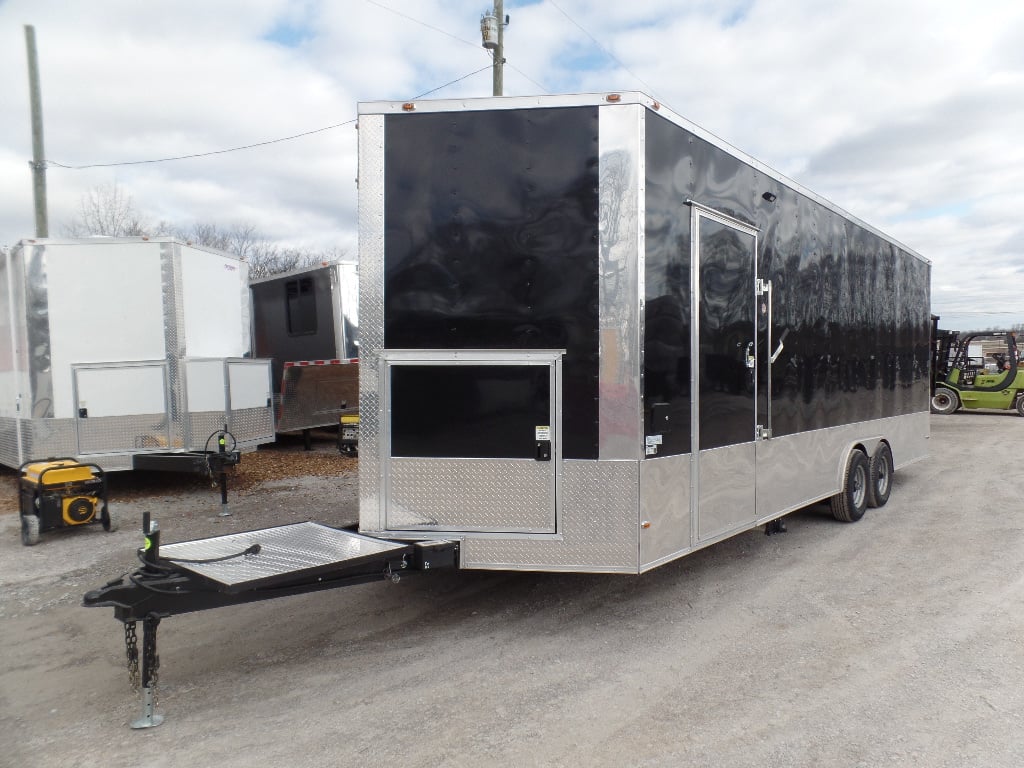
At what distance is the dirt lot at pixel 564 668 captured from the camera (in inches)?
125

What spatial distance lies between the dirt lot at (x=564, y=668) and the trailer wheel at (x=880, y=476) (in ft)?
4.32

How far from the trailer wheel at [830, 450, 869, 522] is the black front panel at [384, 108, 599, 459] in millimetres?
4158

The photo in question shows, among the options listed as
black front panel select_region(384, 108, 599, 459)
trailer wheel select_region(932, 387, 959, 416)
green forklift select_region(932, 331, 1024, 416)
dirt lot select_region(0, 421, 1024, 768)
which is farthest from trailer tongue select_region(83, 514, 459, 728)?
trailer wheel select_region(932, 387, 959, 416)

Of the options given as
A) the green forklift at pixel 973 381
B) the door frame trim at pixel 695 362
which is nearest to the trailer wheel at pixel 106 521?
the door frame trim at pixel 695 362

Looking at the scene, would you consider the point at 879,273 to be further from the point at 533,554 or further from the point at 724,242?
the point at 533,554

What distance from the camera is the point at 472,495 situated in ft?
13.8

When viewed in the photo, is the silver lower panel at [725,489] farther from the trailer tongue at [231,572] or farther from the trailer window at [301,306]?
the trailer window at [301,306]

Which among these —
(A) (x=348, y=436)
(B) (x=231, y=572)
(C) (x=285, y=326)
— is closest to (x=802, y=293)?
(B) (x=231, y=572)

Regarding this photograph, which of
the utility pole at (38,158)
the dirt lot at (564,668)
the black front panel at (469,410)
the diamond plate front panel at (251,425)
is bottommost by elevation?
the dirt lot at (564,668)

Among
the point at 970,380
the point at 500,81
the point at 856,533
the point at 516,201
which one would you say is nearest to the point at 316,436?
the point at 500,81

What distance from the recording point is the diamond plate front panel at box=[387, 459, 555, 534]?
13.7 ft

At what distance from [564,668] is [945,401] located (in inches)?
851

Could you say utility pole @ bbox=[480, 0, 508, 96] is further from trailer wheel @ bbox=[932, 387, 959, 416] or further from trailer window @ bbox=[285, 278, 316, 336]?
trailer wheel @ bbox=[932, 387, 959, 416]

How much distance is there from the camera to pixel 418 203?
13.7ft
